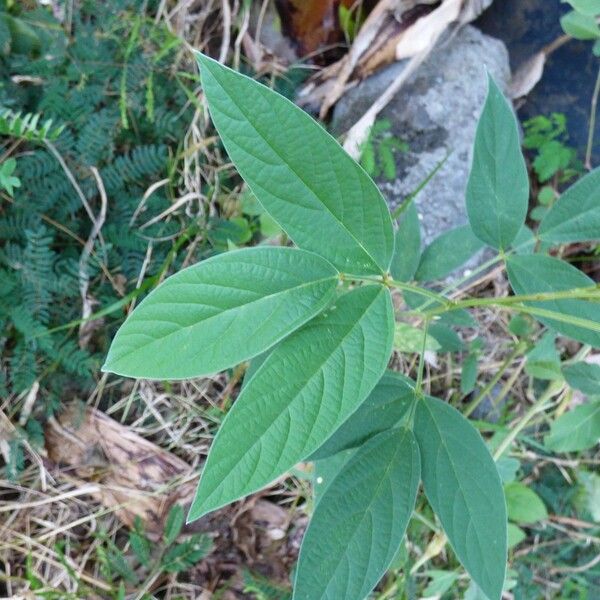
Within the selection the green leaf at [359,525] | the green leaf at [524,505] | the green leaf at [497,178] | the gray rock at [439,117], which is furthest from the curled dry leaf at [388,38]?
the green leaf at [359,525]

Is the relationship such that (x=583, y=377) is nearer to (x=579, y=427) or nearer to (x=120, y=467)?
(x=579, y=427)

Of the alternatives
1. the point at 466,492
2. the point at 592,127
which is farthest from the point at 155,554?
the point at 592,127

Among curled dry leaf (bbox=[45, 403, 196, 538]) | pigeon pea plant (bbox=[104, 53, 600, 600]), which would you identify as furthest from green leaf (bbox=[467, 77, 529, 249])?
curled dry leaf (bbox=[45, 403, 196, 538])

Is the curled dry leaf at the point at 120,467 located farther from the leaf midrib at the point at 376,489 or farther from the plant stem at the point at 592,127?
the plant stem at the point at 592,127

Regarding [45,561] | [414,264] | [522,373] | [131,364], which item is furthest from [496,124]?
[45,561]

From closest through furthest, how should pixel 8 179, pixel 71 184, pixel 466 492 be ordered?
pixel 466 492 < pixel 8 179 < pixel 71 184
